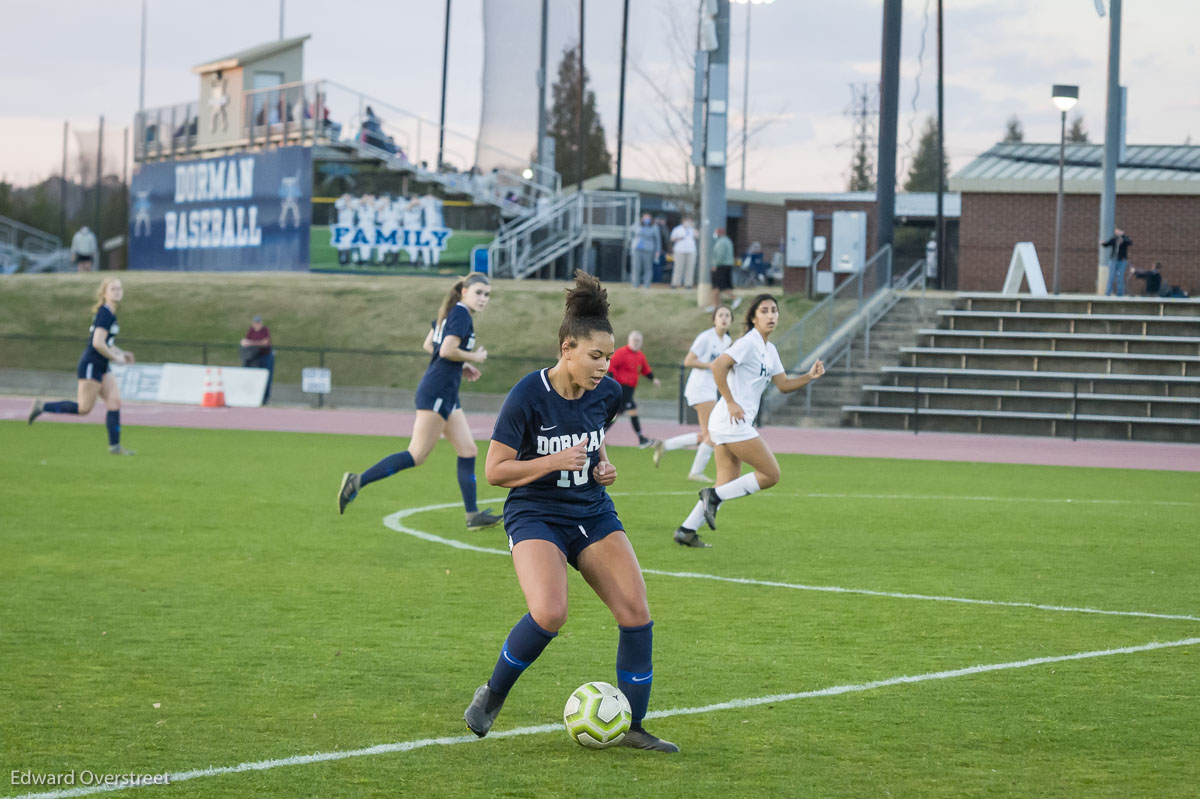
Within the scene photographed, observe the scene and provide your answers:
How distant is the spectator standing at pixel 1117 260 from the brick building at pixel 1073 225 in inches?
170

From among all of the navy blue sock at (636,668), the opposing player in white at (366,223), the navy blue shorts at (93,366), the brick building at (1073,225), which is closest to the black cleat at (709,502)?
the navy blue sock at (636,668)

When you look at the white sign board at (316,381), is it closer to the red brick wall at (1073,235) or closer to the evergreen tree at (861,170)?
the red brick wall at (1073,235)

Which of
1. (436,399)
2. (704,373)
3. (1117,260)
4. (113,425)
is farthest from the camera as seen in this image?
(1117,260)

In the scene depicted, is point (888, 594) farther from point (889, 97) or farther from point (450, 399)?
point (889, 97)

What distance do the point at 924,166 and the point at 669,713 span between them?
102459 millimetres

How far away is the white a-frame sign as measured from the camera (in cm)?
3281

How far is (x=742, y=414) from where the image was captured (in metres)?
11.1

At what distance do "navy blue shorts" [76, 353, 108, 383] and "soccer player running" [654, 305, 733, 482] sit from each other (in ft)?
22.5

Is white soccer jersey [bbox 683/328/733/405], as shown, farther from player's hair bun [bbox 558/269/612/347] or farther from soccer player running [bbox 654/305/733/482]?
player's hair bun [bbox 558/269/612/347]

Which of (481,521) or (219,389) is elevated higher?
(219,389)

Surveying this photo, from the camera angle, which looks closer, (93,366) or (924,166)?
(93,366)

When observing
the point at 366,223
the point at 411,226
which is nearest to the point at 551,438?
the point at 411,226

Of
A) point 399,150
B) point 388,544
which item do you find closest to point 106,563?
point 388,544

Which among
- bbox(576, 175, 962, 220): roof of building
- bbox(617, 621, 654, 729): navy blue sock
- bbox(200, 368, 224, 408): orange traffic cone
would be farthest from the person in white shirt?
bbox(617, 621, 654, 729): navy blue sock
